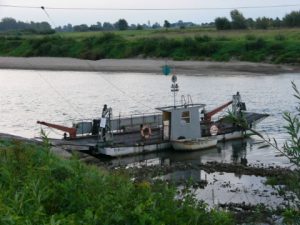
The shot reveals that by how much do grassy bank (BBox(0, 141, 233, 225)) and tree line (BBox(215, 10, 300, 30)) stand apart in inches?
3980

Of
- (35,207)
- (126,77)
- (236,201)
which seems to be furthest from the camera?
(126,77)

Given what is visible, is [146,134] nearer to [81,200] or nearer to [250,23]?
[81,200]

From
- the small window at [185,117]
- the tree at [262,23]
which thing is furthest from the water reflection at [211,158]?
the tree at [262,23]

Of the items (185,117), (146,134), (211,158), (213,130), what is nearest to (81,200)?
(211,158)

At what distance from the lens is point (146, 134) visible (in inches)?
1198

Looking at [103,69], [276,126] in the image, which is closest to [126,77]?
[103,69]

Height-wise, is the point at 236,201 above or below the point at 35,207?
below

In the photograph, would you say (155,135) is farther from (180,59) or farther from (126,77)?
(180,59)

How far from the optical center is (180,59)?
277 feet

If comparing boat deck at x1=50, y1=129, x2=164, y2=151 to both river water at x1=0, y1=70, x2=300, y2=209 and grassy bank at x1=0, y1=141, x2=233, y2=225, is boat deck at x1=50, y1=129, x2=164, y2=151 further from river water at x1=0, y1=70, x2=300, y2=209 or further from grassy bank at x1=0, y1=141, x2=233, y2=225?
grassy bank at x1=0, y1=141, x2=233, y2=225

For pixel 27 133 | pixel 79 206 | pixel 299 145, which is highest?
pixel 299 145

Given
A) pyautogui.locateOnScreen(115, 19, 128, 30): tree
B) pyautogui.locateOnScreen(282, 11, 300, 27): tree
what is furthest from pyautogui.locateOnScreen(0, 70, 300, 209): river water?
pyautogui.locateOnScreen(115, 19, 128, 30): tree

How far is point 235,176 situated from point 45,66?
6876cm

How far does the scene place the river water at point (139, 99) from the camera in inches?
1155
